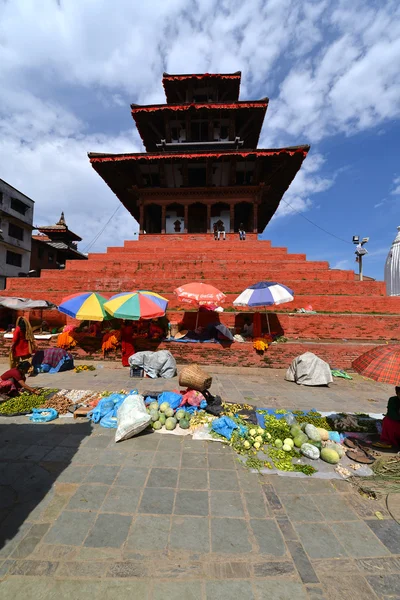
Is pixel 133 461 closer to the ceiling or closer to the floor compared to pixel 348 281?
closer to the floor

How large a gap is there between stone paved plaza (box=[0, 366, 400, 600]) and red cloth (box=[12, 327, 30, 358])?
3212 millimetres

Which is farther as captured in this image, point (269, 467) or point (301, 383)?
point (301, 383)

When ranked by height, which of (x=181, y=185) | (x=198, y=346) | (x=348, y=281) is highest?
(x=181, y=185)

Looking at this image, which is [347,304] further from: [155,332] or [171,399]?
[171,399]

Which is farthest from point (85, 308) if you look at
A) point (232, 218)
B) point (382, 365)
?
point (232, 218)

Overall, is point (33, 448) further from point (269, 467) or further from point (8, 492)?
point (269, 467)

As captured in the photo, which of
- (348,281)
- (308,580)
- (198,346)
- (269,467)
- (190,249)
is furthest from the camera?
(190,249)

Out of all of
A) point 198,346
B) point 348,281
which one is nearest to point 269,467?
point 198,346

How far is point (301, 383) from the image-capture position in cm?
710

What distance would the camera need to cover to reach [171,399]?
200 inches

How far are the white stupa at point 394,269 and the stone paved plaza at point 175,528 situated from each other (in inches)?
828

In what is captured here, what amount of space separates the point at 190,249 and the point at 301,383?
986 cm

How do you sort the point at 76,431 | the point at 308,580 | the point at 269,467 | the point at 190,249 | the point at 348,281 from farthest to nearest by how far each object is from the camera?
1. the point at 190,249
2. the point at 348,281
3. the point at 76,431
4. the point at 269,467
5. the point at 308,580

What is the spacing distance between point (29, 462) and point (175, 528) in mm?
2232
